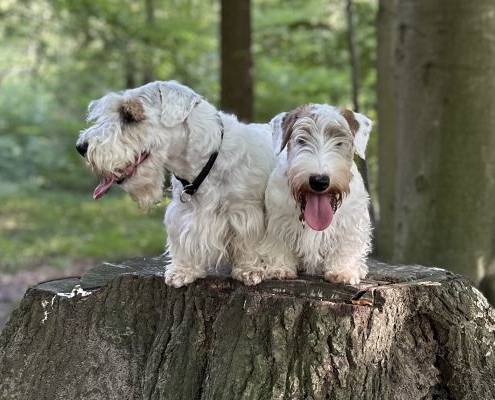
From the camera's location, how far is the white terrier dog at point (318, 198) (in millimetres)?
3607

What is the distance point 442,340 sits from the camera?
4.12 meters

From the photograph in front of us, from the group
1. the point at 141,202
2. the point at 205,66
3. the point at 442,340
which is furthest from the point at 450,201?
the point at 205,66

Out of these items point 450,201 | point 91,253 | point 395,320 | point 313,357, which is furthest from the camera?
point 91,253

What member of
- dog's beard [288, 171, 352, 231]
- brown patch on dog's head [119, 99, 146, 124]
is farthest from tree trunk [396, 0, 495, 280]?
brown patch on dog's head [119, 99, 146, 124]

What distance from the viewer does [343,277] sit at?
4.05 metres

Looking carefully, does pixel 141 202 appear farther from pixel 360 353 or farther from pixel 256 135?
pixel 360 353

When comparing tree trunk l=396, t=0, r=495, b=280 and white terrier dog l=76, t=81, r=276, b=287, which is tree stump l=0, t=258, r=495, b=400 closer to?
white terrier dog l=76, t=81, r=276, b=287

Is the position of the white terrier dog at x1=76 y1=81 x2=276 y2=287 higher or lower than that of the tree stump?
higher

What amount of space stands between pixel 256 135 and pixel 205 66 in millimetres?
13390

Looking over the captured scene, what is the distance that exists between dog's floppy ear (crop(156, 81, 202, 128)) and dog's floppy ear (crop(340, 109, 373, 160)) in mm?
933

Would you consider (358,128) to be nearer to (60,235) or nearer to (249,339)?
(249,339)

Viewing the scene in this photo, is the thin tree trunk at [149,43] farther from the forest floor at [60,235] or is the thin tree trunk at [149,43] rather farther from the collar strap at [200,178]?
the collar strap at [200,178]

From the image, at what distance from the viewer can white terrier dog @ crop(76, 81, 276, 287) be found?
154 inches

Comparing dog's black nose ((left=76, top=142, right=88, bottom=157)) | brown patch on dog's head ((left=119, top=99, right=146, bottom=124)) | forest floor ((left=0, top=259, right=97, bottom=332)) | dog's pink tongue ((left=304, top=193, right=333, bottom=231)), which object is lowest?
forest floor ((left=0, top=259, right=97, bottom=332))
